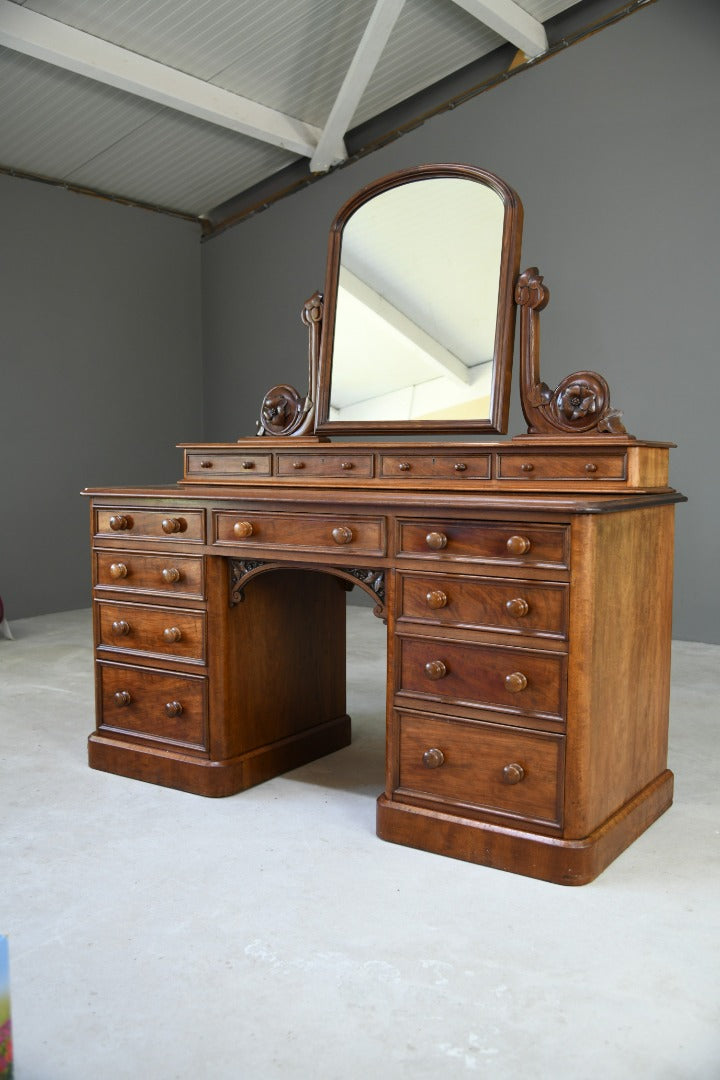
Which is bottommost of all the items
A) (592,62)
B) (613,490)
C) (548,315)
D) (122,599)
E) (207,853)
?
(207,853)

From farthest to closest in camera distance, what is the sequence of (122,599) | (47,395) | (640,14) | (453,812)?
(47,395), (640,14), (122,599), (453,812)

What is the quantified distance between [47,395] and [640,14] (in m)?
4.24

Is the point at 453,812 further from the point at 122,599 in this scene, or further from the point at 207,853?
the point at 122,599

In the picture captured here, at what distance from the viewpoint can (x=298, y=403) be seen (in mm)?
3102

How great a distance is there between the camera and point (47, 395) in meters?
6.33

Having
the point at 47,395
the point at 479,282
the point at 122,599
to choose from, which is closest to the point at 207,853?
the point at 122,599

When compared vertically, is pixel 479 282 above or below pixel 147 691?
above

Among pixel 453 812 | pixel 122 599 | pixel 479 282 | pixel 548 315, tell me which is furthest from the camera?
pixel 548 315

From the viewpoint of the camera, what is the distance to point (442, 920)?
2.05 metres

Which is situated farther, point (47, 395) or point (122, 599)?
point (47, 395)

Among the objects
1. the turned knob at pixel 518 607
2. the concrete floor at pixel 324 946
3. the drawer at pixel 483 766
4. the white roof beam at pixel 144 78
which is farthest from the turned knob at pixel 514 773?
the white roof beam at pixel 144 78

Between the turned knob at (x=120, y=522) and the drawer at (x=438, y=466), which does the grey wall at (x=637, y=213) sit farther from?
the turned knob at (x=120, y=522)

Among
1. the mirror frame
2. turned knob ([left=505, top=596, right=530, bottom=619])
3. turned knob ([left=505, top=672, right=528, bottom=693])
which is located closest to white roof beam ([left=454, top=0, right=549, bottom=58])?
the mirror frame

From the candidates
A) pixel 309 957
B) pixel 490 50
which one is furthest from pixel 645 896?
pixel 490 50
